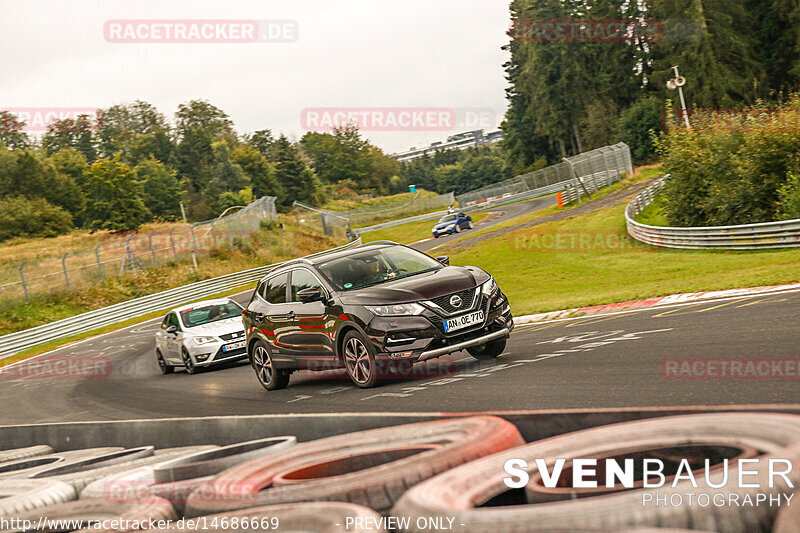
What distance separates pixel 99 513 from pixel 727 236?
2463 centimetres

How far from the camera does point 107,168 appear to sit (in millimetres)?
85500

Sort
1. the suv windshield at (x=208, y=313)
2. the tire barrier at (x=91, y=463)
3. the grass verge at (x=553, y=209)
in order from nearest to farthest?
the tire barrier at (x=91, y=463)
the suv windshield at (x=208, y=313)
the grass verge at (x=553, y=209)

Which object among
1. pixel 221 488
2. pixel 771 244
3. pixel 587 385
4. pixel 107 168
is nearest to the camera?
pixel 221 488

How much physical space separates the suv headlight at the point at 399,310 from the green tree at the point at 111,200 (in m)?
79.4

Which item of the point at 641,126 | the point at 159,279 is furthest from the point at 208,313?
the point at 641,126

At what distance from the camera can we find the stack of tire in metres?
2.66

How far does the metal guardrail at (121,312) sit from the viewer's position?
35.7 meters

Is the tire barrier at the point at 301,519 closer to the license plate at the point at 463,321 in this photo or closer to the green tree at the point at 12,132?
the license plate at the point at 463,321

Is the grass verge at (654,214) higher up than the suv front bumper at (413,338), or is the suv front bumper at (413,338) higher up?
the suv front bumper at (413,338)

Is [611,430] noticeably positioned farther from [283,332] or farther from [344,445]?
[283,332]

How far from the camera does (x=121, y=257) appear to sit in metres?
47.0

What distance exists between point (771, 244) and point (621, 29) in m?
81.9

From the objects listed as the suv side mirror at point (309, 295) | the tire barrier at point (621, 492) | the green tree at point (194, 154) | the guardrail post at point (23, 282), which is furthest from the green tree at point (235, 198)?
the tire barrier at point (621, 492)

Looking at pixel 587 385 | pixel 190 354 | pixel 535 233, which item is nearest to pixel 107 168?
pixel 535 233
